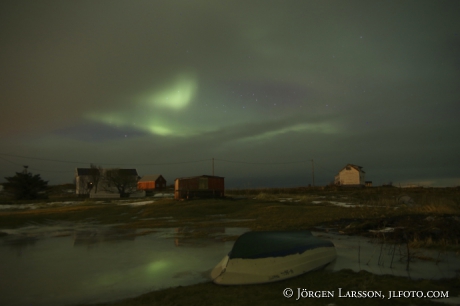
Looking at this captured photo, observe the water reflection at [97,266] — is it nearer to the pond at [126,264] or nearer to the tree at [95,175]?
the pond at [126,264]

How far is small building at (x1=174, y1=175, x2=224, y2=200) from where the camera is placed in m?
38.2

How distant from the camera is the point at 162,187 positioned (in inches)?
3268

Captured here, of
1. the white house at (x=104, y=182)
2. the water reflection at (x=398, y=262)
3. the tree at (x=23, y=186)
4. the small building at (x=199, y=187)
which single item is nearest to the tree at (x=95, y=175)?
the white house at (x=104, y=182)

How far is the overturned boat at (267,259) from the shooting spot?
7.53m

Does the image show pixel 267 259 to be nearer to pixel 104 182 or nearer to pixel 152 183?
pixel 104 182

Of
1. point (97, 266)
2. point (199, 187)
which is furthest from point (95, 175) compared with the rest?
point (97, 266)

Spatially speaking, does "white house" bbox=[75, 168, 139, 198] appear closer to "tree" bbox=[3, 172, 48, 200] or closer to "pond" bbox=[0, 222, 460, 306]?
"tree" bbox=[3, 172, 48, 200]

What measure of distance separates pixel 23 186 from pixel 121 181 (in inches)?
576

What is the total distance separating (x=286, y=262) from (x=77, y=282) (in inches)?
211

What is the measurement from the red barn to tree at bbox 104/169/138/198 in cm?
2144

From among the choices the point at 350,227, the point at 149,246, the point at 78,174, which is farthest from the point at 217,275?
the point at 78,174

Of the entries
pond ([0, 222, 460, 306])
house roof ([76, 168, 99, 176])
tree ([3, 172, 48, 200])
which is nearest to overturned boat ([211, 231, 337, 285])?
pond ([0, 222, 460, 306])

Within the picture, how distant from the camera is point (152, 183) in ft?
267

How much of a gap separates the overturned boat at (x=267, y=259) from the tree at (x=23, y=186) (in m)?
51.2
